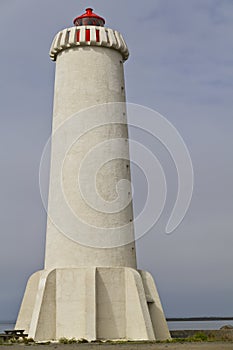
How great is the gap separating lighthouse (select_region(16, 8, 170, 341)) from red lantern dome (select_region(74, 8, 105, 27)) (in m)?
0.04

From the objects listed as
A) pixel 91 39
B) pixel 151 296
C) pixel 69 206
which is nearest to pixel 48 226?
pixel 69 206

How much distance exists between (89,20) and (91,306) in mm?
11054

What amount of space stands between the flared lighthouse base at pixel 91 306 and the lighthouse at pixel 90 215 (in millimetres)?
33

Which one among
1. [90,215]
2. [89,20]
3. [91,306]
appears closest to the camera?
[91,306]

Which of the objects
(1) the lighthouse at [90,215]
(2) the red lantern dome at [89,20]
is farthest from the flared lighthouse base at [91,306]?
(2) the red lantern dome at [89,20]

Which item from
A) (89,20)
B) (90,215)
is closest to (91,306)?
(90,215)

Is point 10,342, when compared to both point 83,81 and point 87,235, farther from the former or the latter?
point 83,81

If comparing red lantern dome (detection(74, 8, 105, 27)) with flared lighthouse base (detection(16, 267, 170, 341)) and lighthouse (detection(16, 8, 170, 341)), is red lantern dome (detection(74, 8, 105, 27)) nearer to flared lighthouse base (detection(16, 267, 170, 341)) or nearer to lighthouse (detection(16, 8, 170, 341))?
lighthouse (detection(16, 8, 170, 341))

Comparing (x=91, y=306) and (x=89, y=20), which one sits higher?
(x=89, y=20)

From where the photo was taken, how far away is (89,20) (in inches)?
924

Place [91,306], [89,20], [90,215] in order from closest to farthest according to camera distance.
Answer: [91,306], [90,215], [89,20]

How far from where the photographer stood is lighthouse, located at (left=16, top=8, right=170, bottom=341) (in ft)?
66.1

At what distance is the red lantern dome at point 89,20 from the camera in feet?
77.0

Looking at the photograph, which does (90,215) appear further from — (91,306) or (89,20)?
(89,20)
